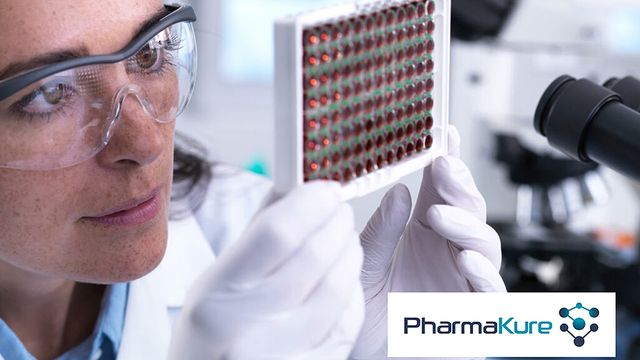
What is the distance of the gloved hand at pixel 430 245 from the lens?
3.34 feet

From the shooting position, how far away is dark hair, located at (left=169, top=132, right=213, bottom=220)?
1.54 metres

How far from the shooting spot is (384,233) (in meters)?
1.08

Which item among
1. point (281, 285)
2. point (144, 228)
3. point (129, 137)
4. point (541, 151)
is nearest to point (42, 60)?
point (129, 137)

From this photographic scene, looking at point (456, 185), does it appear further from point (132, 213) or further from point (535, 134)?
point (535, 134)

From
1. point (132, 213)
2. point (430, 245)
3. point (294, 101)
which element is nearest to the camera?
point (294, 101)

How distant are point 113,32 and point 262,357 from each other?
0.44 m

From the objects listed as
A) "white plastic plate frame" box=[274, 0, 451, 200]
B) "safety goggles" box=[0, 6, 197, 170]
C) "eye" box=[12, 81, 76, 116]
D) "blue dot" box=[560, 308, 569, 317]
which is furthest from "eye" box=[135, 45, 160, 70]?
"blue dot" box=[560, 308, 569, 317]

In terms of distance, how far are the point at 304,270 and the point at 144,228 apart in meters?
0.30

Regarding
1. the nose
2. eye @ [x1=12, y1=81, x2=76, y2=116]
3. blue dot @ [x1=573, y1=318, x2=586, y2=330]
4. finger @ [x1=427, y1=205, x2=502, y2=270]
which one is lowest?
blue dot @ [x1=573, y1=318, x2=586, y2=330]

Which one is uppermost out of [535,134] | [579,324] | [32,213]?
[32,213]

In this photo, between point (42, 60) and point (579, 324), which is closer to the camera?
point (42, 60)

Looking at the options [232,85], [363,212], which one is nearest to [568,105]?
[363,212]

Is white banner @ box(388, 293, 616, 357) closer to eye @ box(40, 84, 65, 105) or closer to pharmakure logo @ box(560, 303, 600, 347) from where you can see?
pharmakure logo @ box(560, 303, 600, 347)

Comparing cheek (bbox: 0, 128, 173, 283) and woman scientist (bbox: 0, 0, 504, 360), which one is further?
cheek (bbox: 0, 128, 173, 283)
